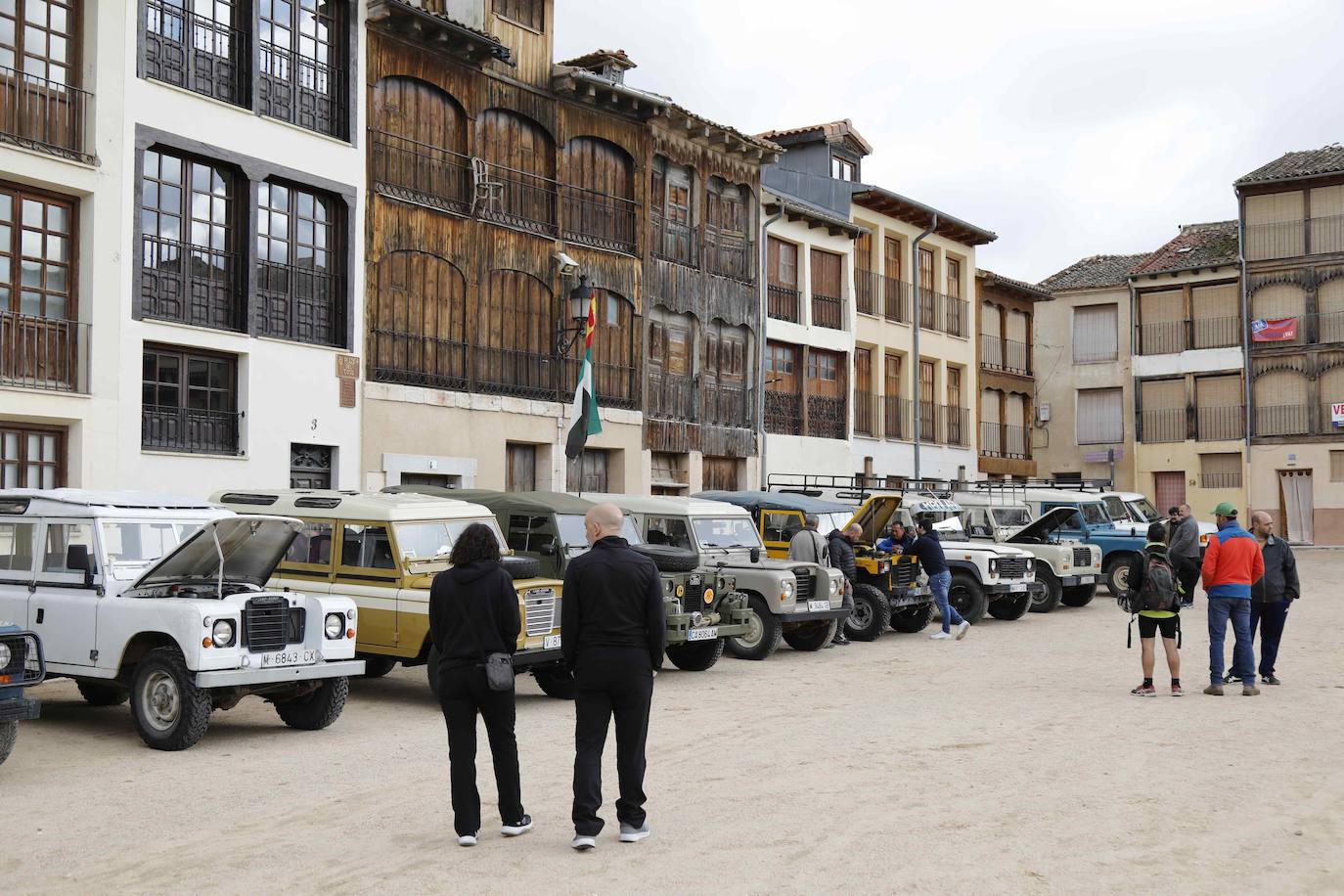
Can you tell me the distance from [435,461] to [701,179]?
399 inches

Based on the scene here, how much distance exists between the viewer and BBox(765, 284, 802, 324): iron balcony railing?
108ft

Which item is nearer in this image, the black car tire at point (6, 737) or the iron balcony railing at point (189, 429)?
the black car tire at point (6, 737)

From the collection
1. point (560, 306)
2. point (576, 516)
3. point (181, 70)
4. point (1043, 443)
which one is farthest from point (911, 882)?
point (1043, 443)

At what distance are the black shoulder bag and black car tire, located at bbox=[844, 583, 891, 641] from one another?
12.4 metres

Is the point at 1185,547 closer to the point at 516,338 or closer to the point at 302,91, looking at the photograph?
the point at 516,338

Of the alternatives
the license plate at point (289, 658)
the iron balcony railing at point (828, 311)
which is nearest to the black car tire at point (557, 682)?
the license plate at point (289, 658)

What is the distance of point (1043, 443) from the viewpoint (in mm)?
49344

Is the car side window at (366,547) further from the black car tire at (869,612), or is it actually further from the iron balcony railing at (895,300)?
the iron balcony railing at (895,300)

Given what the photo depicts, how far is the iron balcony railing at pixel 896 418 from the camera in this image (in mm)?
37375

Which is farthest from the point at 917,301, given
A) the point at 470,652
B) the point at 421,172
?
the point at 470,652

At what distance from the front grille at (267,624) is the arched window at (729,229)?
67.6 ft

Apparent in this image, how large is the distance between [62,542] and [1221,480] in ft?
138

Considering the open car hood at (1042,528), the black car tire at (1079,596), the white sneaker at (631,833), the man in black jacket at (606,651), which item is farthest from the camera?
the black car tire at (1079,596)

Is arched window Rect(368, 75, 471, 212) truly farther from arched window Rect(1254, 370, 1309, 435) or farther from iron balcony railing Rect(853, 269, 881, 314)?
arched window Rect(1254, 370, 1309, 435)
